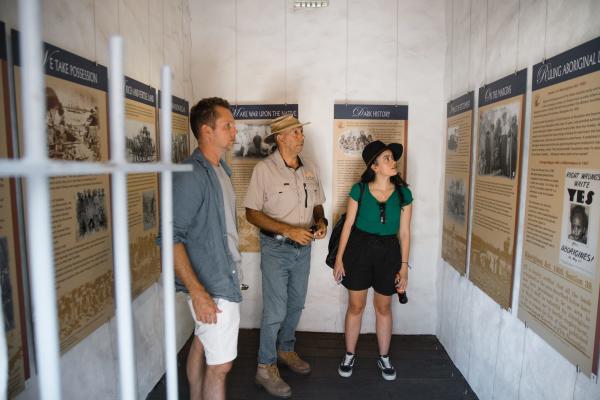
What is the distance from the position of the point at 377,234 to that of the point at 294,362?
116cm

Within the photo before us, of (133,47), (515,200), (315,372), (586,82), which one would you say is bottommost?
(315,372)

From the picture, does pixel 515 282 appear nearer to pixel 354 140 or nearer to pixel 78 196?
pixel 354 140

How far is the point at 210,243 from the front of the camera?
1.83 metres

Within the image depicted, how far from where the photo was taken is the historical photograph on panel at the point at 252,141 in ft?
11.2

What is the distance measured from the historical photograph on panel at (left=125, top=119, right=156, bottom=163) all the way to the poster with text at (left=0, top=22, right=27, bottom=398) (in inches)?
31.7

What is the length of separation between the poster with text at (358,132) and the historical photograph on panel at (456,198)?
437 millimetres

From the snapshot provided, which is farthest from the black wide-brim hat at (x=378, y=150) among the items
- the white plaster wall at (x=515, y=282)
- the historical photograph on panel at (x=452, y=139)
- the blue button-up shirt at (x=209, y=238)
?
the blue button-up shirt at (x=209, y=238)

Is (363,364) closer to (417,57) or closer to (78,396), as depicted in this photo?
(78,396)

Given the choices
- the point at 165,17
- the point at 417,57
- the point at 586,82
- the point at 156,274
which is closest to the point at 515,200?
the point at 586,82

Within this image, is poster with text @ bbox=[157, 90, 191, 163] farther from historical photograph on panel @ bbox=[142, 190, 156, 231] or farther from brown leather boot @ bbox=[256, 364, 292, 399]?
brown leather boot @ bbox=[256, 364, 292, 399]

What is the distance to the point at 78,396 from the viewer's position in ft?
5.70

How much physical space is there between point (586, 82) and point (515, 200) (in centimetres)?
71

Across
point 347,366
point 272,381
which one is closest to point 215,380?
point 272,381

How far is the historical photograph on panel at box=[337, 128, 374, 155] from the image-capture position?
11.1 feet
